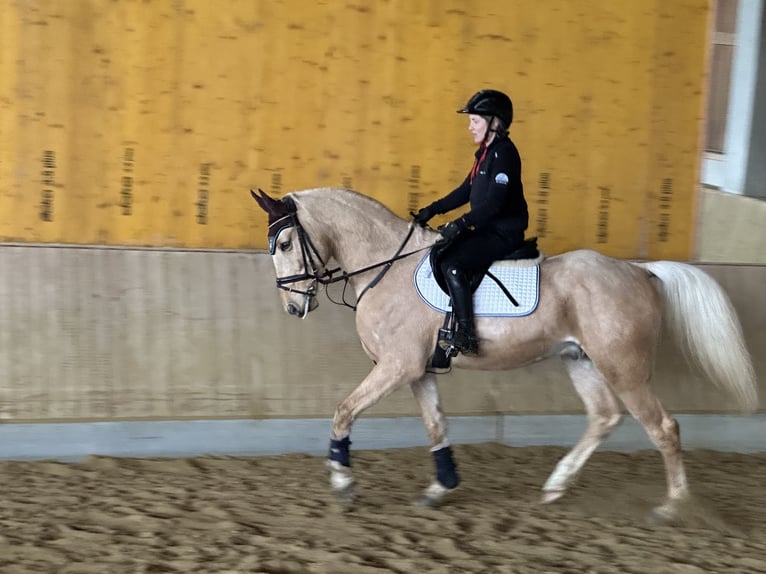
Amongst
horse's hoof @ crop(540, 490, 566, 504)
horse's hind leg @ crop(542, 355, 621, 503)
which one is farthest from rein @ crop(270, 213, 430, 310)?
horse's hoof @ crop(540, 490, 566, 504)

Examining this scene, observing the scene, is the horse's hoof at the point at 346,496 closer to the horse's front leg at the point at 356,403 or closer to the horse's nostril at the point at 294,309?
the horse's front leg at the point at 356,403

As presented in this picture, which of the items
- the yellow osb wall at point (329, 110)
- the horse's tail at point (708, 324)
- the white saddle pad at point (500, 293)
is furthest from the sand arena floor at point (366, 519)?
the yellow osb wall at point (329, 110)

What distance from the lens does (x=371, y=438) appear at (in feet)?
21.5

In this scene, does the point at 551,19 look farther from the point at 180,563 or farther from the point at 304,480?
the point at 180,563

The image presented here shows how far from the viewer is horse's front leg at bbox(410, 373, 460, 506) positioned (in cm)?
527

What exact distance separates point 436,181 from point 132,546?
3847 mm

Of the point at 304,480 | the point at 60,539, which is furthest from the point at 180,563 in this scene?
the point at 304,480

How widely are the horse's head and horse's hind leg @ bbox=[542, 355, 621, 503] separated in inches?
67.4

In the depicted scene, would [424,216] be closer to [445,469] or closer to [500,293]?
[500,293]

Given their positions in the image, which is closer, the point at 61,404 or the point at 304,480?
the point at 304,480

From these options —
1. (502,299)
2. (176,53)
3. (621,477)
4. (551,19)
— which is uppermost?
(551,19)

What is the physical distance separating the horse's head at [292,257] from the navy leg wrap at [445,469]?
1191 millimetres

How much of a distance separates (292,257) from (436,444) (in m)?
1.43

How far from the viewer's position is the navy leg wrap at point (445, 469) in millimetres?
5258
